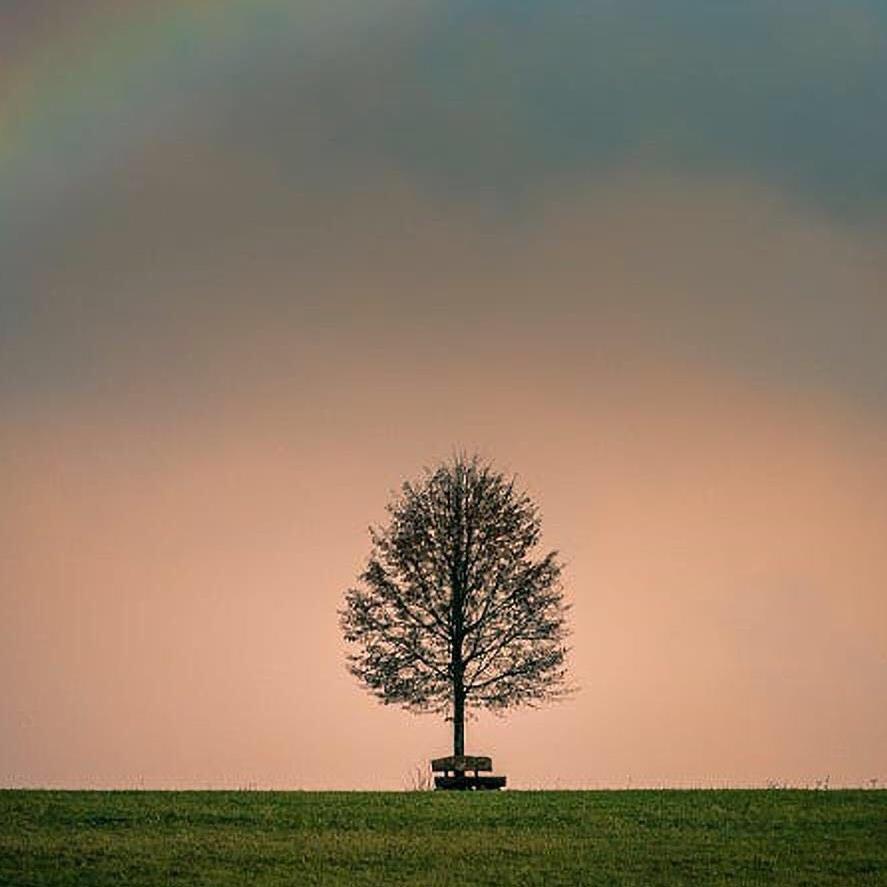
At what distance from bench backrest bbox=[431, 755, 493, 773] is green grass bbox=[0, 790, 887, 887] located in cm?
560

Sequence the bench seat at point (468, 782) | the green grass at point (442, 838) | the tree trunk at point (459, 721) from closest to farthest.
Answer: the green grass at point (442, 838) < the bench seat at point (468, 782) < the tree trunk at point (459, 721)

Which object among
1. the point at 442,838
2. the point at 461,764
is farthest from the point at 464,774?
the point at 442,838

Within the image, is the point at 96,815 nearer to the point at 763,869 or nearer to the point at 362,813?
the point at 362,813

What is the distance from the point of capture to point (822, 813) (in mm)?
41281

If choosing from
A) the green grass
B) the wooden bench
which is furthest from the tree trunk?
the green grass

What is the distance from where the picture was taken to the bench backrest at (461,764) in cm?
5194

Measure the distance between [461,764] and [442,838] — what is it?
14269 mm

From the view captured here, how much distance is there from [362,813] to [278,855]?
6.01 meters

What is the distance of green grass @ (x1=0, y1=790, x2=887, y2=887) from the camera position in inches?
1321

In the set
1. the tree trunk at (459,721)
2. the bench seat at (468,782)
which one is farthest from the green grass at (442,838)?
the tree trunk at (459,721)

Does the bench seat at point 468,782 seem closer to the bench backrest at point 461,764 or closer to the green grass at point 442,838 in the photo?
the bench backrest at point 461,764

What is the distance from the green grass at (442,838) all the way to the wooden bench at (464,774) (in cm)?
542

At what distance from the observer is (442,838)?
37.7 metres

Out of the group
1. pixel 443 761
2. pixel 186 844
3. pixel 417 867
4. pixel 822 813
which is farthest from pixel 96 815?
pixel 822 813
